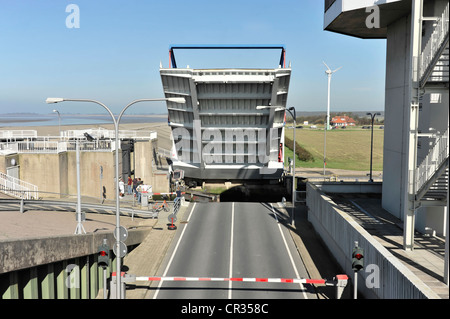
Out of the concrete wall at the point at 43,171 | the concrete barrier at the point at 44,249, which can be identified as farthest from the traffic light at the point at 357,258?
the concrete wall at the point at 43,171

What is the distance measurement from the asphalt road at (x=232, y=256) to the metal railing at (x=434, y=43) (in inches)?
337

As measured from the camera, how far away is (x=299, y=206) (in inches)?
1176

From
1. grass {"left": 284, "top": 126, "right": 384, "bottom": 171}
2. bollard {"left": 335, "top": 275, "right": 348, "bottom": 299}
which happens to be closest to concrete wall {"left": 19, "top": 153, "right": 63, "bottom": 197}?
bollard {"left": 335, "top": 275, "right": 348, "bottom": 299}

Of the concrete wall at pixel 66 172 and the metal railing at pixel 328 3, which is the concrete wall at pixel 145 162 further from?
the metal railing at pixel 328 3

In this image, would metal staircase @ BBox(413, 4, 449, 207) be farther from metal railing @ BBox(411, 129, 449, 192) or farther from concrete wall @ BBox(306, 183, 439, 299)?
concrete wall @ BBox(306, 183, 439, 299)

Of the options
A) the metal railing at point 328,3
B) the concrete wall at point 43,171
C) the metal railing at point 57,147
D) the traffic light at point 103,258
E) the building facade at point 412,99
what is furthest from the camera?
the metal railing at point 57,147

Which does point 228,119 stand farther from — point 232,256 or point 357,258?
point 357,258

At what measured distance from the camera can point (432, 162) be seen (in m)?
13.9

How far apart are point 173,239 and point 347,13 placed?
44.6ft

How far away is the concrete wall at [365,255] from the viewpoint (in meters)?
10.2

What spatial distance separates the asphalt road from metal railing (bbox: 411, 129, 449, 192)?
540 centimetres

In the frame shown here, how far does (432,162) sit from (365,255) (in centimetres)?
375
